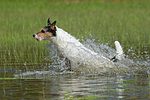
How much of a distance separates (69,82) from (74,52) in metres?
2.09

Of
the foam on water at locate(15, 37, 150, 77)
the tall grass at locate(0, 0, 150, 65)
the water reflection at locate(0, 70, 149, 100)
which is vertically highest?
the tall grass at locate(0, 0, 150, 65)

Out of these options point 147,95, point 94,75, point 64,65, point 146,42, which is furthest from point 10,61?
point 146,42

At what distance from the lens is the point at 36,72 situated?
33.4ft

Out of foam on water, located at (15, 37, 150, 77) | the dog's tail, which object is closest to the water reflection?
foam on water, located at (15, 37, 150, 77)

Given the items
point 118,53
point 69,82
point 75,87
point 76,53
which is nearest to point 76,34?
point 76,53

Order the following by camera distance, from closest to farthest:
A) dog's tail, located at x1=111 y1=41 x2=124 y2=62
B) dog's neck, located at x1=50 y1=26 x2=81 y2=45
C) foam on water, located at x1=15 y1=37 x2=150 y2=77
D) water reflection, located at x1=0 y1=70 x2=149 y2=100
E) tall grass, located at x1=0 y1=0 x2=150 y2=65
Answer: water reflection, located at x1=0 y1=70 x2=149 y2=100, foam on water, located at x1=15 y1=37 x2=150 y2=77, dog's tail, located at x1=111 y1=41 x2=124 y2=62, dog's neck, located at x1=50 y1=26 x2=81 y2=45, tall grass, located at x1=0 y1=0 x2=150 y2=65

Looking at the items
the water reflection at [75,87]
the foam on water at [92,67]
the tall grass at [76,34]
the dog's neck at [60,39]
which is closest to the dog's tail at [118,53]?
the foam on water at [92,67]

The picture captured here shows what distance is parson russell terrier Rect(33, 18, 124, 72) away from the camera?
1066 centimetres

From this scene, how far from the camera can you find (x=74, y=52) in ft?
35.3

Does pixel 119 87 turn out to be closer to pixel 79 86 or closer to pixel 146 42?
pixel 79 86

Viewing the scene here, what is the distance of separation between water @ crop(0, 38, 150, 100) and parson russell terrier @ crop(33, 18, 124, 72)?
1.02 ft

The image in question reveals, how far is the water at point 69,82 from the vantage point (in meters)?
7.27

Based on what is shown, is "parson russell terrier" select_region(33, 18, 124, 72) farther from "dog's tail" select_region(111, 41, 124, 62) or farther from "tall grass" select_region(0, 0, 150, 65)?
"tall grass" select_region(0, 0, 150, 65)

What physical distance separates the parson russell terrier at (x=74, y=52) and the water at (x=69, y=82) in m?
0.31
